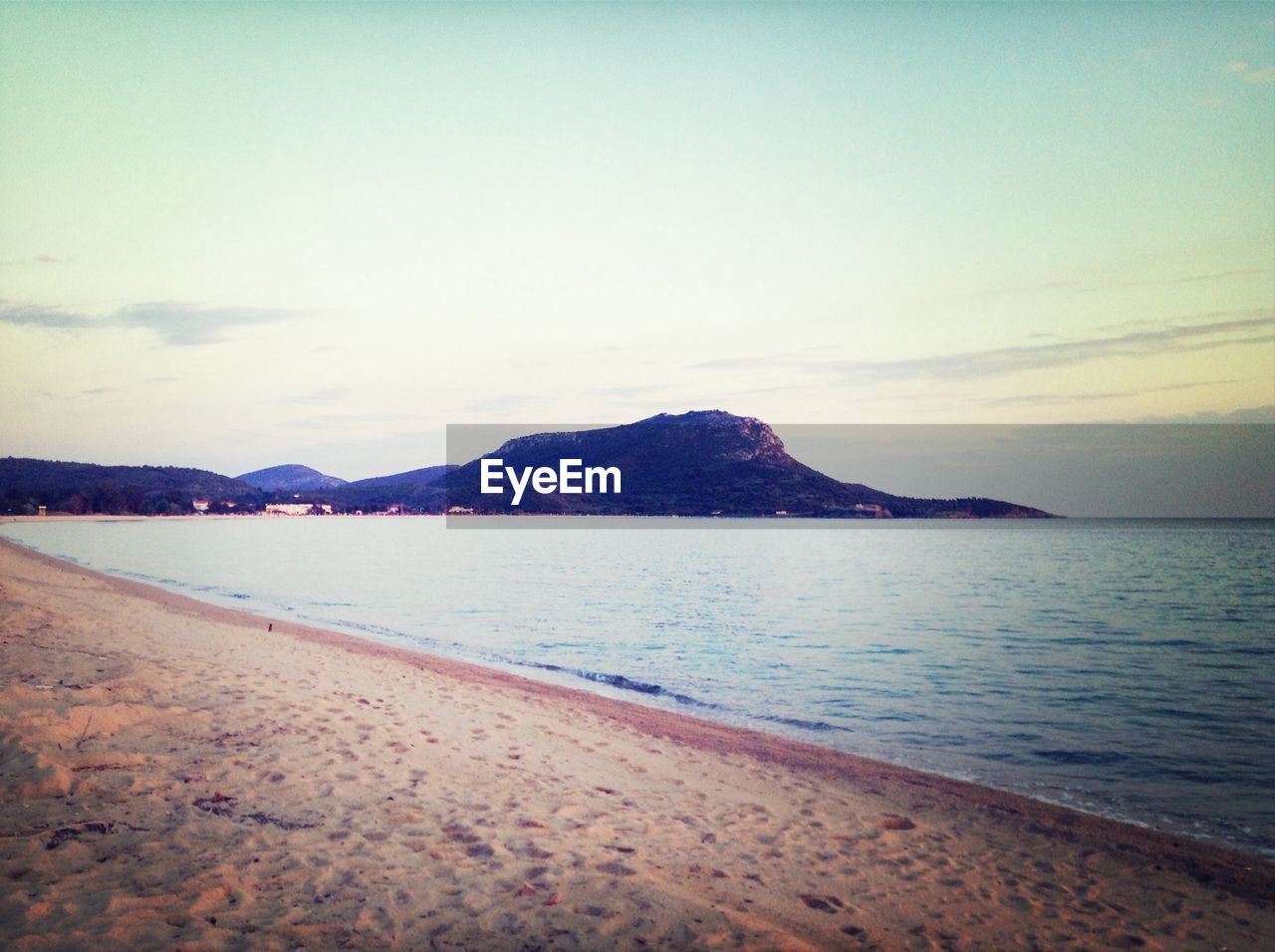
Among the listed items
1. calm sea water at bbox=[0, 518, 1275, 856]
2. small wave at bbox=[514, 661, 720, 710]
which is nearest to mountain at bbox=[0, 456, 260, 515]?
calm sea water at bbox=[0, 518, 1275, 856]

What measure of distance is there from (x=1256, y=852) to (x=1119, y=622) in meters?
23.4

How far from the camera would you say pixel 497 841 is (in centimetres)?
616

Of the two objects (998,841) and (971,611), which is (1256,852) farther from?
(971,611)

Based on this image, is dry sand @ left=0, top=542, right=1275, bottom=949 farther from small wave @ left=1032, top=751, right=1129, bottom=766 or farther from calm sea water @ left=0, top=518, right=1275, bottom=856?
small wave @ left=1032, top=751, right=1129, bottom=766

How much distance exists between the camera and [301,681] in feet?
39.9

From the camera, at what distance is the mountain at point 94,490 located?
147500mm

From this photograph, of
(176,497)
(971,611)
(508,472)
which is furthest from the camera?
(176,497)

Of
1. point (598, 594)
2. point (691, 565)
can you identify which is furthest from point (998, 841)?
point (691, 565)

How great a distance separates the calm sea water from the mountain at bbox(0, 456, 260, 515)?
12448 cm

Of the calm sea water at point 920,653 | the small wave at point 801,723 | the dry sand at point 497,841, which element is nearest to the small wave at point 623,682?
the calm sea water at point 920,653

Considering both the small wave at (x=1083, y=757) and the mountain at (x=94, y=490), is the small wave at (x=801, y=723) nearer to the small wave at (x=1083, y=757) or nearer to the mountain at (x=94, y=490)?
the small wave at (x=1083, y=757)

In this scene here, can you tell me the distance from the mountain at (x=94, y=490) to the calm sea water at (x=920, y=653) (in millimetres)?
Result: 124484

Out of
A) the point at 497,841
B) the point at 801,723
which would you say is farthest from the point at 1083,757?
the point at 497,841

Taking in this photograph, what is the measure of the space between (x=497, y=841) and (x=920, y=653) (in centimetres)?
1743
